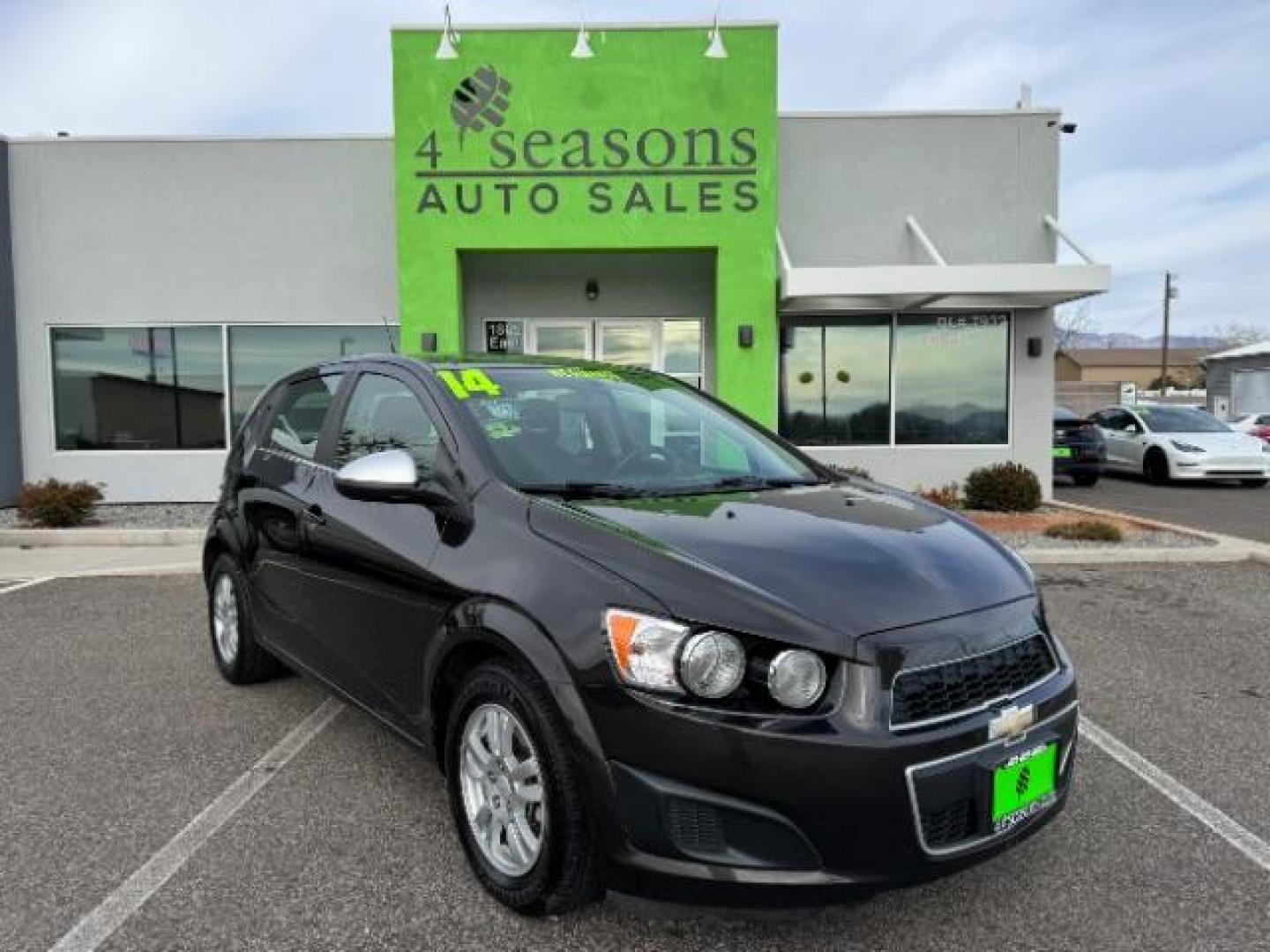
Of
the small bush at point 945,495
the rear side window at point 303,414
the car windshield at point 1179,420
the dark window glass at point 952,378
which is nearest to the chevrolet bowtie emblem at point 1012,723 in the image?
the rear side window at point 303,414

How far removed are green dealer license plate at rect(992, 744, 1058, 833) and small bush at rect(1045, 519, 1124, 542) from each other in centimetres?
703

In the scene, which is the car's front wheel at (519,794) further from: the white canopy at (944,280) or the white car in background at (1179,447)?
the white car in background at (1179,447)

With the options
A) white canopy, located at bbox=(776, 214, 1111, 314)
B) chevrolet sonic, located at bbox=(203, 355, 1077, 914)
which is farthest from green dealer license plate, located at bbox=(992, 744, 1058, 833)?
white canopy, located at bbox=(776, 214, 1111, 314)

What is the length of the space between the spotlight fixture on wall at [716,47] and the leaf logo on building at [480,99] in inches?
93.3

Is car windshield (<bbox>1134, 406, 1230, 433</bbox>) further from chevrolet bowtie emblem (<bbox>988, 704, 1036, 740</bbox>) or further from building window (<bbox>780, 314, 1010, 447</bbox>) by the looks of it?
chevrolet bowtie emblem (<bbox>988, 704, 1036, 740</bbox>)

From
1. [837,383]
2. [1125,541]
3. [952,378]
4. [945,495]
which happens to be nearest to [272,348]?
[837,383]

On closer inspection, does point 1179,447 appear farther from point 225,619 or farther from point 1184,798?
point 225,619

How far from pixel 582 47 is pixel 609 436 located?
843 centimetres

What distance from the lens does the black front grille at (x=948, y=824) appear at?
2.19 meters

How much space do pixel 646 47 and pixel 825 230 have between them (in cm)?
328

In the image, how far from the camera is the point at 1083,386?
3641 centimetres

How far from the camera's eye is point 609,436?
3447 millimetres

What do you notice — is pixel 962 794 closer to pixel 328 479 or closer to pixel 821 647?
pixel 821 647

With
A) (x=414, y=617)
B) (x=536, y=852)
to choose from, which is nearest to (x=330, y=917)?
(x=536, y=852)
